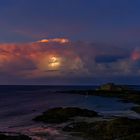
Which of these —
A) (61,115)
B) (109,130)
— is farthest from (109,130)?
(61,115)

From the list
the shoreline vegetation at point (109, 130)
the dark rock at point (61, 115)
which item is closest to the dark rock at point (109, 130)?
the shoreline vegetation at point (109, 130)

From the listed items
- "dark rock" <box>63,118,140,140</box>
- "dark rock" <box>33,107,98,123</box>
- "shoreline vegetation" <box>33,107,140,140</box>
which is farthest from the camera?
"dark rock" <box>33,107,98,123</box>

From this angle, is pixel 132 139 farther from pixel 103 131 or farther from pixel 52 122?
pixel 52 122

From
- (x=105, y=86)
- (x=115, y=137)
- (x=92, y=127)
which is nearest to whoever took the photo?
(x=115, y=137)

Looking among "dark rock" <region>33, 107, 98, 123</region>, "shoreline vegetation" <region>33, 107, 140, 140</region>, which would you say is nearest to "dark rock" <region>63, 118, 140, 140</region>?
"shoreline vegetation" <region>33, 107, 140, 140</region>

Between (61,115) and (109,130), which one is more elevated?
(61,115)

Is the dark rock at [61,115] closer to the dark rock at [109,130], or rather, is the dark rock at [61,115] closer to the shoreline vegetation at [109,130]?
the shoreline vegetation at [109,130]

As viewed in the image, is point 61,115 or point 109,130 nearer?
point 109,130

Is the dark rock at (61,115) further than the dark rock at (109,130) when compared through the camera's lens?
Yes

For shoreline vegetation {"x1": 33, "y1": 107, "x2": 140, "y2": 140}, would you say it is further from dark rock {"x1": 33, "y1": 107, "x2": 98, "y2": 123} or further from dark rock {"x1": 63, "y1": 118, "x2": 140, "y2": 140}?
dark rock {"x1": 33, "y1": 107, "x2": 98, "y2": 123}

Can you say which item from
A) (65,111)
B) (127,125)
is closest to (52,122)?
(65,111)

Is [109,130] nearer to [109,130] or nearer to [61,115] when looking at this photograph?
[109,130]

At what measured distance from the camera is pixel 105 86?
607ft

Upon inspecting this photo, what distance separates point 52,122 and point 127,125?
17.5 meters
